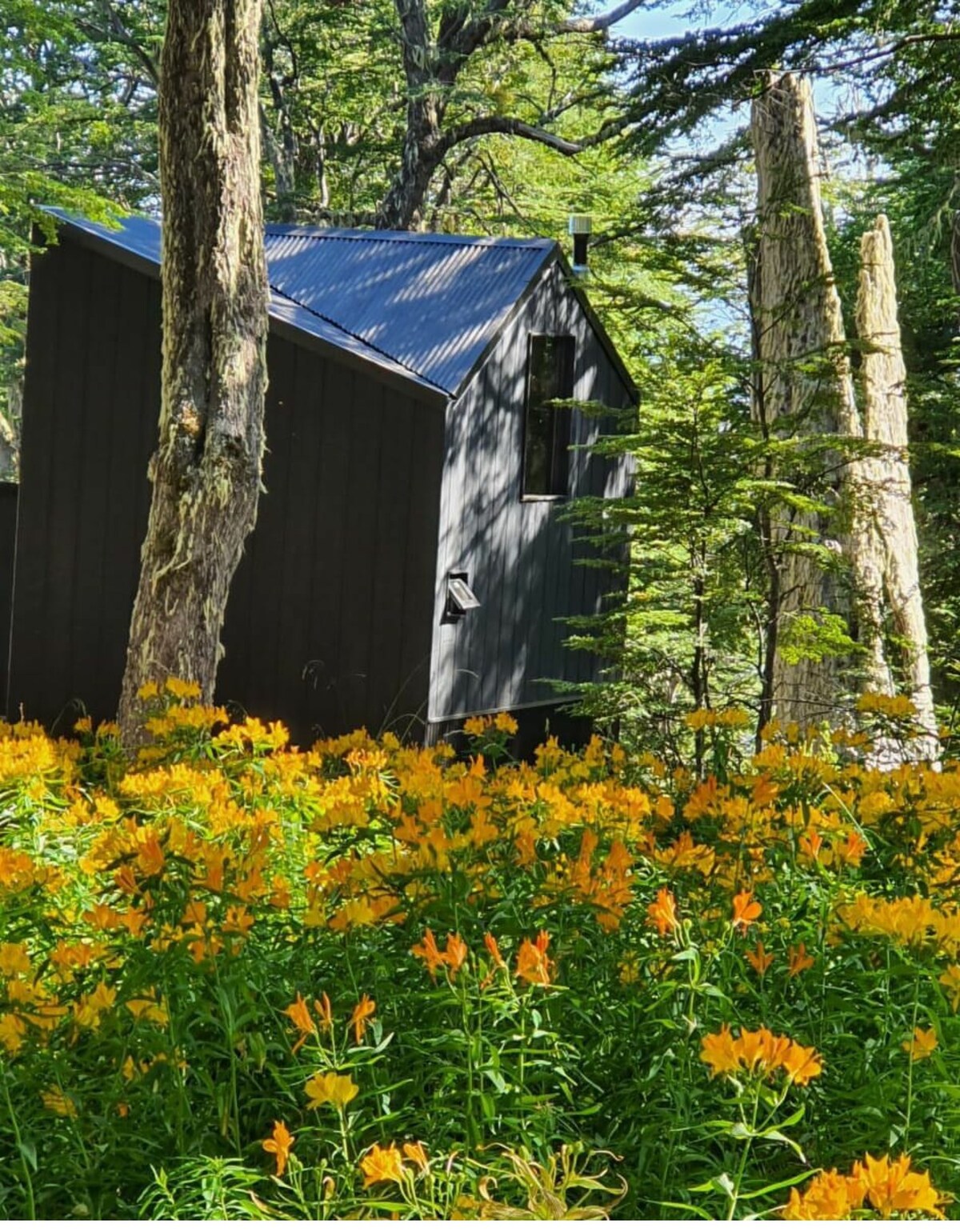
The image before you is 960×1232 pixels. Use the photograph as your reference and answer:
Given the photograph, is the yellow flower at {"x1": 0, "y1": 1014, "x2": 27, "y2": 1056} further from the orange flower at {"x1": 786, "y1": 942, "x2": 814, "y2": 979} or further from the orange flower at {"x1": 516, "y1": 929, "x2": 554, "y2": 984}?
the orange flower at {"x1": 786, "y1": 942, "x2": 814, "y2": 979}

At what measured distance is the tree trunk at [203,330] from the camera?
5.88m

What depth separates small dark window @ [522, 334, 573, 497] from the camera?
10367 millimetres

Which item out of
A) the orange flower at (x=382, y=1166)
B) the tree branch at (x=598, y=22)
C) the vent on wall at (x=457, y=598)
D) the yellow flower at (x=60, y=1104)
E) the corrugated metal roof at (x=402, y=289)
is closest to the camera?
the orange flower at (x=382, y=1166)

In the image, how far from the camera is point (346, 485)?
9219mm

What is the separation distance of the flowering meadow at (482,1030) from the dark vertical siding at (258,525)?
6331mm

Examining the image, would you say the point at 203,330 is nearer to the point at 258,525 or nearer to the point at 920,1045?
the point at 258,525

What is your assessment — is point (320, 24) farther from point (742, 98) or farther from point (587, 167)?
point (742, 98)

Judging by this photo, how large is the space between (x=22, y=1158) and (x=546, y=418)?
910 cm

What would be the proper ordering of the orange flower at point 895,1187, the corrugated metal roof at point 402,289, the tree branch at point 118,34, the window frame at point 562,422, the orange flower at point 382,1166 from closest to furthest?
the orange flower at point 895,1187
the orange flower at point 382,1166
the corrugated metal roof at point 402,289
the window frame at point 562,422
the tree branch at point 118,34

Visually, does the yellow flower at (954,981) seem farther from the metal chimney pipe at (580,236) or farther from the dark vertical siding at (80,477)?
the metal chimney pipe at (580,236)

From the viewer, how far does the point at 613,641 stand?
6.64 meters

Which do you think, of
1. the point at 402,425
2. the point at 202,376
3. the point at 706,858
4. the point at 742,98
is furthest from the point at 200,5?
the point at 706,858

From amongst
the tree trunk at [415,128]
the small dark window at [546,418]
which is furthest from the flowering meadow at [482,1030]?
the tree trunk at [415,128]

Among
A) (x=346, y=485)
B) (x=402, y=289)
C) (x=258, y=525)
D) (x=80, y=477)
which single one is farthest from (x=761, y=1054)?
(x=402, y=289)
